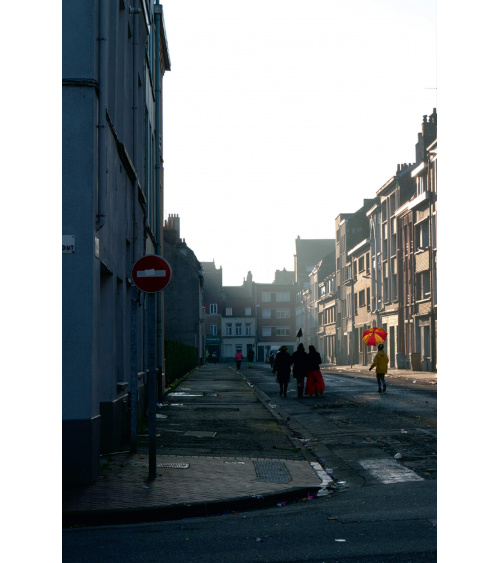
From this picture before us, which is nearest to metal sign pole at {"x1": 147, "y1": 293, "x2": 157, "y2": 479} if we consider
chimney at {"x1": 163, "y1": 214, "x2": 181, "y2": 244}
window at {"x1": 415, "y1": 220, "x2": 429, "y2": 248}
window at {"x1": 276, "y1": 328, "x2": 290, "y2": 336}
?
window at {"x1": 415, "y1": 220, "x2": 429, "y2": 248}

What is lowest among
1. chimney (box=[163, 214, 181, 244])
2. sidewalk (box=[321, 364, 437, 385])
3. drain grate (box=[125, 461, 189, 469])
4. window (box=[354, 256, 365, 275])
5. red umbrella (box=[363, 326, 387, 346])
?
sidewalk (box=[321, 364, 437, 385])

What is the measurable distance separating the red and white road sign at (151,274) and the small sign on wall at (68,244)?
38.9 inches

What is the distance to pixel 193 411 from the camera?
1883 centimetres

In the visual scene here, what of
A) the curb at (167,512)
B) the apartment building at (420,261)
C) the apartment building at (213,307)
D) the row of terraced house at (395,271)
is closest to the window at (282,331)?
the apartment building at (213,307)

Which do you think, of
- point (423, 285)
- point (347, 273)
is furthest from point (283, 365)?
point (347, 273)

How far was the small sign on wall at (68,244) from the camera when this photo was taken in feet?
29.1

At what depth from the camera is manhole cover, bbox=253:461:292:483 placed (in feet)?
29.8

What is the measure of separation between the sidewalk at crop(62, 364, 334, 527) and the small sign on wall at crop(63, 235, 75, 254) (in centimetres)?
256

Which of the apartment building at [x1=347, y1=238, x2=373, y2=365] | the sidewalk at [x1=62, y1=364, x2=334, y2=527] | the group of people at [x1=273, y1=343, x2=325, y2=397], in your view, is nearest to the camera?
the sidewalk at [x1=62, y1=364, x2=334, y2=527]

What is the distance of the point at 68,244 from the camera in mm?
8883

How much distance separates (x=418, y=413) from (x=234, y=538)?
12.1m

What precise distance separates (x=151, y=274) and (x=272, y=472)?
280cm

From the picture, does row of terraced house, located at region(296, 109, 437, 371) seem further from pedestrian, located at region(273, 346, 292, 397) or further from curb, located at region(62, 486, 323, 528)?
curb, located at region(62, 486, 323, 528)

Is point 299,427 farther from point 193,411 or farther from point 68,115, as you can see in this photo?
point 68,115
